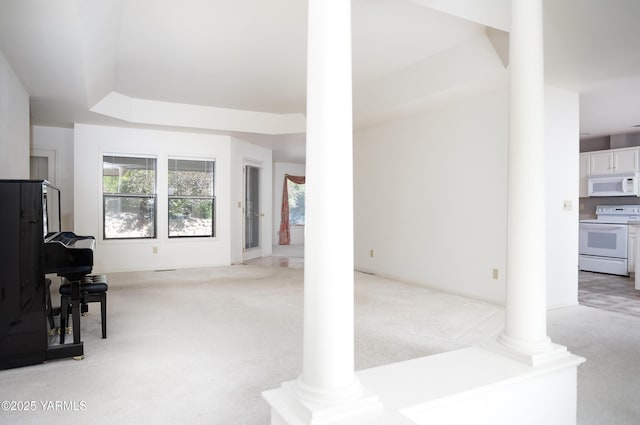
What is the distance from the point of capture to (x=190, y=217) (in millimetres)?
7105

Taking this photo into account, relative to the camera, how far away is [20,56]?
11.2ft

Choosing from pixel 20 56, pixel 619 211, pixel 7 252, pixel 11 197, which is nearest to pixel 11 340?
pixel 7 252

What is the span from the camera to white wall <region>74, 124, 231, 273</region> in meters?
6.30

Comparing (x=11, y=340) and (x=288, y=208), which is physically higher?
(x=288, y=208)

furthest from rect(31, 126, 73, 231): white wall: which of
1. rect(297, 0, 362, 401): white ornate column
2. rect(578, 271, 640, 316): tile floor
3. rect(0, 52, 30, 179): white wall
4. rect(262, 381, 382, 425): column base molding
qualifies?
rect(578, 271, 640, 316): tile floor

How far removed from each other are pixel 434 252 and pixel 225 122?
3.96 metres

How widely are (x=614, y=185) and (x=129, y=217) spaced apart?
813 centimetres

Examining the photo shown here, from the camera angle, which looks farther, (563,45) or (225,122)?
(225,122)

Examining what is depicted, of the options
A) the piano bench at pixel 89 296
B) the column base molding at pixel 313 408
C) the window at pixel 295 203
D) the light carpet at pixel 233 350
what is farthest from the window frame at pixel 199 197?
the column base molding at pixel 313 408

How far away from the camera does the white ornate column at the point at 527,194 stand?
2156 mm

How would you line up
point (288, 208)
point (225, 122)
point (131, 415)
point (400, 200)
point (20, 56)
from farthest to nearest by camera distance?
point (288, 208), point (225, 122), point (400, 200), point (20, 56), point (131, 415)

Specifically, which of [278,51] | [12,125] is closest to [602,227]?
[278,51]

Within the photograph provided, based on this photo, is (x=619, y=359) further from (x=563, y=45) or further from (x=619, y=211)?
(x=619, y=211)

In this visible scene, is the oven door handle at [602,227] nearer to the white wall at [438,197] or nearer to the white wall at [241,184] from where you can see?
the white wall at [438,197]
